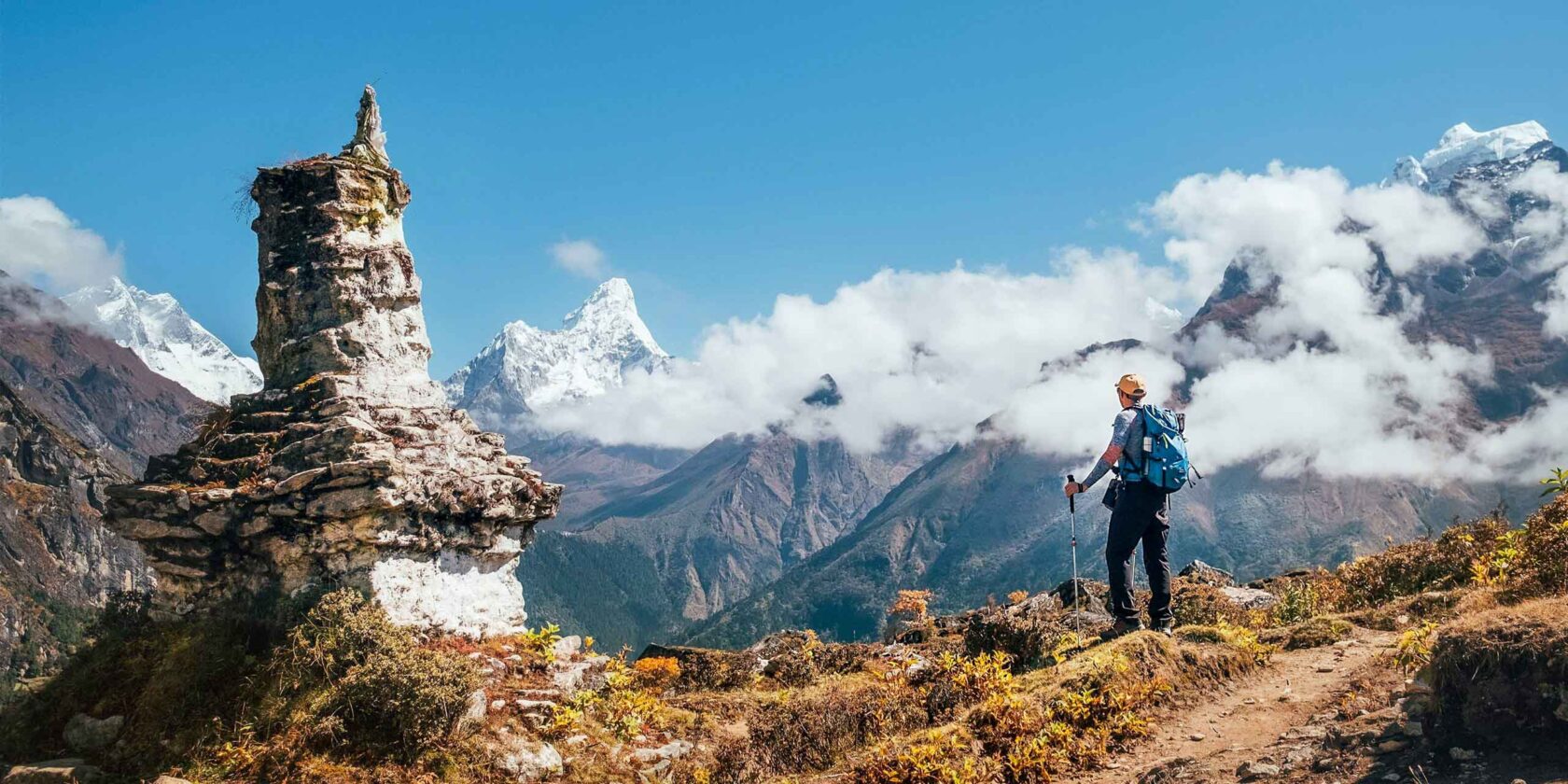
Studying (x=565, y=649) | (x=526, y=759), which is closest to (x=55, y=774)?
(x=526, y=759)

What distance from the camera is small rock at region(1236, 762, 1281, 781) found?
801 cm

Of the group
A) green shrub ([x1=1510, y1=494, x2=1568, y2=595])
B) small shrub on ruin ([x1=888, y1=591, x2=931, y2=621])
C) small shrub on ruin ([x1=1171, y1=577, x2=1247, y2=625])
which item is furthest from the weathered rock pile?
green shrub ([x1=1510, y1=494, x2=1568, y2=595])

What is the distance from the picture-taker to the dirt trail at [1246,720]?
8.91 meters

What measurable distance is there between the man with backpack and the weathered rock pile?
10.1 meters

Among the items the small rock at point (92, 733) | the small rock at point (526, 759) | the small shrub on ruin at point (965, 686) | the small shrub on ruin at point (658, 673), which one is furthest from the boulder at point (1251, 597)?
the small rock at point (92, 733)

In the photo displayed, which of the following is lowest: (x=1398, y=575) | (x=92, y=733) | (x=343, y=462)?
(x=92, y=733)

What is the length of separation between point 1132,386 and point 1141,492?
1642 mm

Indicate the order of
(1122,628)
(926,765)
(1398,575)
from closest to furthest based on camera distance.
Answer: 1. (926,765)
2. (1122,628)
3. (1398,575)

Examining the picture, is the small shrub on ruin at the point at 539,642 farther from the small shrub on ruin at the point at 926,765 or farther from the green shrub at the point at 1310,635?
the green shrub at the point at 1310,635

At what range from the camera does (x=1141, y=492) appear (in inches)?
511

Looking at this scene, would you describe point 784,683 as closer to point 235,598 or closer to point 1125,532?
point 1125,532

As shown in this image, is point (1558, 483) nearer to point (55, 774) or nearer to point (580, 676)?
point (580, 676)

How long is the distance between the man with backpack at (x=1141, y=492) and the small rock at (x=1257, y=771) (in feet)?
15.5

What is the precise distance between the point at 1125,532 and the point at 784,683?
24.9 feet
